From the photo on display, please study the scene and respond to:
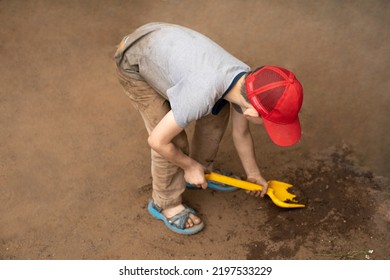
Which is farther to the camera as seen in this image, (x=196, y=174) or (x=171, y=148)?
(x=196, y=174)

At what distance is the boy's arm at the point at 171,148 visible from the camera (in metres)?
1.72

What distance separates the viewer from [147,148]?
258 cm

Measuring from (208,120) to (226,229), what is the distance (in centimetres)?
50

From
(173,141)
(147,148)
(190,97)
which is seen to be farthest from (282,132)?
(147,148)

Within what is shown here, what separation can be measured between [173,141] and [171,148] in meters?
0.14

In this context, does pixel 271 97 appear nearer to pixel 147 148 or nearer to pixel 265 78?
pixel 265 78

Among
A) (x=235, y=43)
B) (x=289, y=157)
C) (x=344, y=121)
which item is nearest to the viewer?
(x=289, y=157)

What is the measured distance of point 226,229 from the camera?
2229mm

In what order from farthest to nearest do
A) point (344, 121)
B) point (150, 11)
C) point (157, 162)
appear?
point (150, 11)
point (344, 121)
point (157, 162)

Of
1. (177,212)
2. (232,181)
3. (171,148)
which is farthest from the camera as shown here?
(177,212)

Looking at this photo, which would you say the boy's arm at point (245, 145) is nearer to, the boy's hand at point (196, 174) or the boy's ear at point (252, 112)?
the boy's hand at point (196, 174)

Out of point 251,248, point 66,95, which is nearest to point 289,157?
point 251,248

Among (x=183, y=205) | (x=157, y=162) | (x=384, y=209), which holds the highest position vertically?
(x=157, y=162)

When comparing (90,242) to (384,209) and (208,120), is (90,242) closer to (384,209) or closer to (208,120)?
(208,120)
